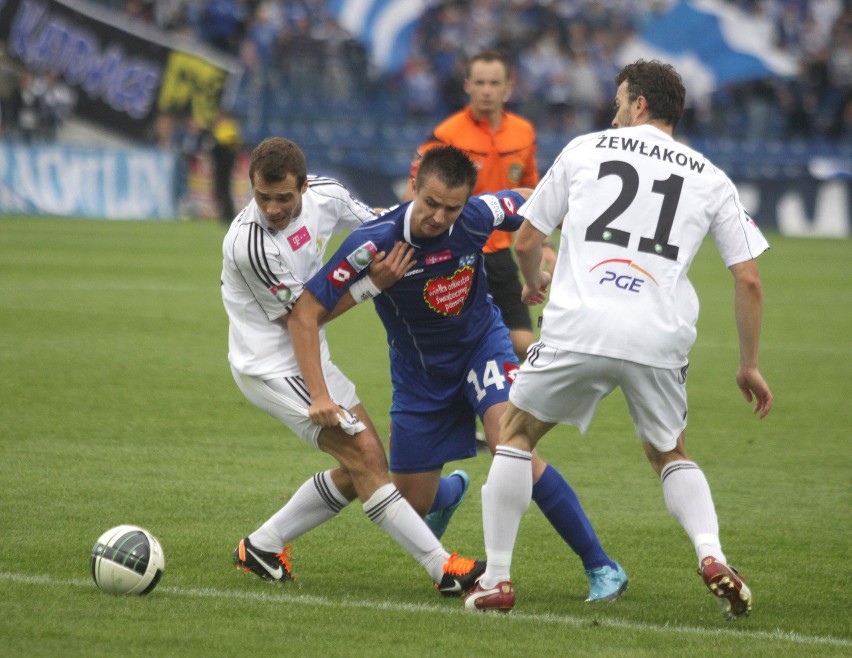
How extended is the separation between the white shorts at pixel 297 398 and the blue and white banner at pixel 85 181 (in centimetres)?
1948

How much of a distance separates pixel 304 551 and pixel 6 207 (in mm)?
19828

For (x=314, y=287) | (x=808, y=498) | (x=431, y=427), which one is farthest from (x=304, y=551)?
(x=808, y=498)

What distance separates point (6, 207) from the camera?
24.1 m

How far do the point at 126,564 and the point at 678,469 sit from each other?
6.41 feet

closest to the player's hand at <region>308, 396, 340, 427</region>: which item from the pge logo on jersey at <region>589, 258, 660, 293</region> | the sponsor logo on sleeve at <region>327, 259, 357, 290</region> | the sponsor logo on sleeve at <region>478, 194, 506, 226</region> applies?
the sponsor logo on sleeve at <region>327, 259, 357, 290</region>

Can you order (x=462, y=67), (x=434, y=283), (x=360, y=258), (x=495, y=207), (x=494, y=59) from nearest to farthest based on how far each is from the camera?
(x=360, y=258) → (x=434, y=283) → (x=495, y=207) → (x=494, y=59) → (x=462, y=67)

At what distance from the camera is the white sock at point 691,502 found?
4.71 meters

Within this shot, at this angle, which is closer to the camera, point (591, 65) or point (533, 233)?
point (533, 233)

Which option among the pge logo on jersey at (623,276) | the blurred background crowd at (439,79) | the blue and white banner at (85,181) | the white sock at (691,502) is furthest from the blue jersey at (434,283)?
the blurred background crowd at (439,79)

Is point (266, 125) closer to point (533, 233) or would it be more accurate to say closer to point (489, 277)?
point (489, 277)

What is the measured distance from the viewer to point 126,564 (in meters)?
4.75

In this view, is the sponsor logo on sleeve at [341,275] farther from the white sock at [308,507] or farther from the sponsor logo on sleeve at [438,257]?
the white sock at [308,507]

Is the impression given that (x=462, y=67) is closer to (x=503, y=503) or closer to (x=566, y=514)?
(x=566, y=514)

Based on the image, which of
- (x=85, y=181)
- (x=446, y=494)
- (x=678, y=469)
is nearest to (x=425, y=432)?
(x=446, y=494)
